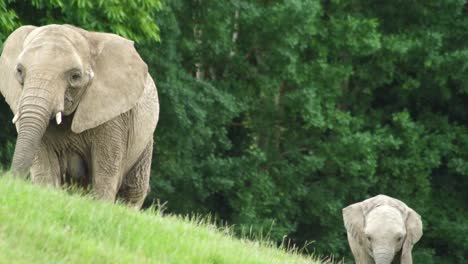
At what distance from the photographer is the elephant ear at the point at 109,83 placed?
13.9m

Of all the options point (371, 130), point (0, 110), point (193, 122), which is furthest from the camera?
point (371, 130)

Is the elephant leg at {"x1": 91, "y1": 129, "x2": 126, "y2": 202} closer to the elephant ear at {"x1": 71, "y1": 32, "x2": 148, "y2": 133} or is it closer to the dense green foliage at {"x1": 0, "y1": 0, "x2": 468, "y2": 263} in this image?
the elephant ear at {"x1": 71, "y1": 32, "x2": 148, "y2": 133}

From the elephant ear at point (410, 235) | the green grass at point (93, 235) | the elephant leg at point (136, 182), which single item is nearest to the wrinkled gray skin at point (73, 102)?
the elephant leg at point (136, 182)

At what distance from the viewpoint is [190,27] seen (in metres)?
33.6

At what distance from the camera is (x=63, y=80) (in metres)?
13.3

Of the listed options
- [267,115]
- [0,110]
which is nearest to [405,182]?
[267,115]

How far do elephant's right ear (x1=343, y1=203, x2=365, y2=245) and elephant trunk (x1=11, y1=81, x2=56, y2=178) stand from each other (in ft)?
17.2

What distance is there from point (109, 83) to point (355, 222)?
4.20 meters

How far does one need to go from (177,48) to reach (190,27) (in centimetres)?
87

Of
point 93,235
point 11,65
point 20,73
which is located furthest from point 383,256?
point 93,235

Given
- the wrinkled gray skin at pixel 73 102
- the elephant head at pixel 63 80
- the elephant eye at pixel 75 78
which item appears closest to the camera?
the elephant head at pixel 63 80

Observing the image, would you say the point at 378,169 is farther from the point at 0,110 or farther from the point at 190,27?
the point at 0,110

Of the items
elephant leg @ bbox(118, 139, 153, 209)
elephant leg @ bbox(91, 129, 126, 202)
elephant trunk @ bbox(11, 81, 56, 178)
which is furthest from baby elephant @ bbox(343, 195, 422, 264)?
elephant trunk @ bbox(11, 81, 56, 178)

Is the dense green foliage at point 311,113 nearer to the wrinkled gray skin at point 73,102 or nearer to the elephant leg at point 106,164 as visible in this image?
the wrinkled gray skin at point 73,102
